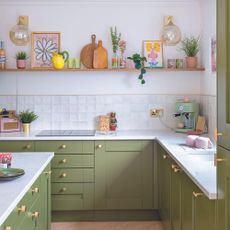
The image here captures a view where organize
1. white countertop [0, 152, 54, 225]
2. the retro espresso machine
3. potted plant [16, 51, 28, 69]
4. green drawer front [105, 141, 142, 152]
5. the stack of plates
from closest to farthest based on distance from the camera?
white countertop [0, 152, 54, 225]
the stack of plates
green drawer front [105, 141, 142, 152]
the retro espresso machine
potted plant [16, 51, 28, 69]

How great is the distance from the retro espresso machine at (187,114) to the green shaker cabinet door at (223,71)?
7.61 ft

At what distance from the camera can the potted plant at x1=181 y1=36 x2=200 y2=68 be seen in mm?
4004

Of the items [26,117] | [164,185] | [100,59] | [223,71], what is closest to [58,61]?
[100,59]

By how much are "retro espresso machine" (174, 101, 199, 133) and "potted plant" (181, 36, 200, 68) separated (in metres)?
0.44

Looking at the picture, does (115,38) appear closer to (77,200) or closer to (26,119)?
(26,119)

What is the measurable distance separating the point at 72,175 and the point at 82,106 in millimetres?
887

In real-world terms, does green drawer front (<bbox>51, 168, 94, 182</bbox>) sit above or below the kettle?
below

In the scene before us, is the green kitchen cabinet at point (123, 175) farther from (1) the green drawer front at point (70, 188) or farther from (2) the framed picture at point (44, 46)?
(2) the framed picture at point (44, 46)

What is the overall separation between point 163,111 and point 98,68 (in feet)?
2.97

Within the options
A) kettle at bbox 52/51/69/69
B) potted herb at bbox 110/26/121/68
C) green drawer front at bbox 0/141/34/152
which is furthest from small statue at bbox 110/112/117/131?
green drawer front at bbox 0/141/34/152

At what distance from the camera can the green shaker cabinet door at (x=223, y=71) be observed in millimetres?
1480

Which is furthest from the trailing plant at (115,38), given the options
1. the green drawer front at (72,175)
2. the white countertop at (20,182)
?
the white countertop at (20,182)

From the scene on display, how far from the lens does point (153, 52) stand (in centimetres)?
415

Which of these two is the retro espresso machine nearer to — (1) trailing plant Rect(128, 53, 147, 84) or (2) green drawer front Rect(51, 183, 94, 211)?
(1) trailing plant Rect(128, 53, 147, 84)
